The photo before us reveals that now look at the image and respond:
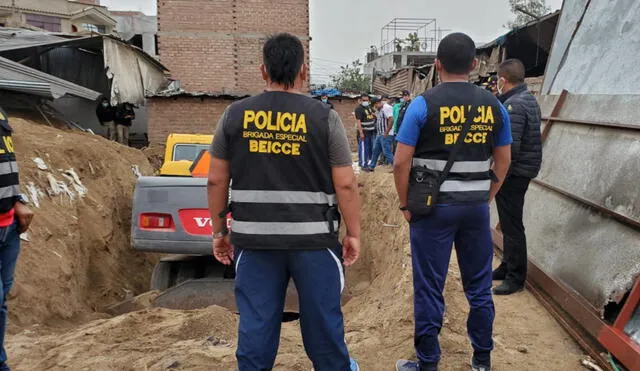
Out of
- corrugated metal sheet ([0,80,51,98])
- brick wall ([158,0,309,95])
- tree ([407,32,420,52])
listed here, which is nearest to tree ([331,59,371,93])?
tree ([407,32,420,52])

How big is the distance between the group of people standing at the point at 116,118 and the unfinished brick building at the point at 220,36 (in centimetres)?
340

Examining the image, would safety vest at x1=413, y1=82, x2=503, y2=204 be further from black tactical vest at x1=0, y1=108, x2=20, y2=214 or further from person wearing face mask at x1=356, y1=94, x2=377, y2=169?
person wearing face mask at x1=356, y1=94, x2=377, y2=169

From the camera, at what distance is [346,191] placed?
2393 millimetres

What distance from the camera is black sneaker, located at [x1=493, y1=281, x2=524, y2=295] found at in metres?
4.22

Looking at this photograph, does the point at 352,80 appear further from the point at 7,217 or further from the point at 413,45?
the point at 7,217

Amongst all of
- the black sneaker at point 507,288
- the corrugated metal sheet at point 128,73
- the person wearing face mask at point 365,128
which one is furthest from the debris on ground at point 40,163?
the corrugated metal sheet at point 128,73

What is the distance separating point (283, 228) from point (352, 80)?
40941 millimetres

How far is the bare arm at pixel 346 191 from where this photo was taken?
237 centimetres

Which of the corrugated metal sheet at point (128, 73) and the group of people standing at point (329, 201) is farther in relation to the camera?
the corrugated metal sheet at point (128, 73)

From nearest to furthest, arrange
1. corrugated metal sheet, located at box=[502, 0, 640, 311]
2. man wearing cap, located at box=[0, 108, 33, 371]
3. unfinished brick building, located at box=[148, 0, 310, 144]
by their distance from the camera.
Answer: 1. man wearing cap, located at box=[0, 108, 33, 371]
2. corrugated metal sheet, located at box=[502, 0, 640, 311]
3. unfinished brick building, located at box=[148, 0, 310, 144]

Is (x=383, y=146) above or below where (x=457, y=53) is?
below

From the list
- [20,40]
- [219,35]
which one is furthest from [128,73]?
[219,35]

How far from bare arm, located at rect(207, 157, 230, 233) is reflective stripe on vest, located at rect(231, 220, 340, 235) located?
0.70 feet

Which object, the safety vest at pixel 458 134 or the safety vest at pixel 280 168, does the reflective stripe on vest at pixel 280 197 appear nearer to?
the safety vest at pixel 280 168
